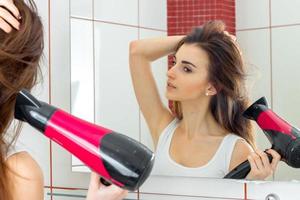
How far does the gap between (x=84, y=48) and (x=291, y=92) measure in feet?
1.81

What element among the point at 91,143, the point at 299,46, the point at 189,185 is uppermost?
the point at 299,46

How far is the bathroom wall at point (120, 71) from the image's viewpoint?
1104mm

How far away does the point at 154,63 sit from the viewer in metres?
1.27

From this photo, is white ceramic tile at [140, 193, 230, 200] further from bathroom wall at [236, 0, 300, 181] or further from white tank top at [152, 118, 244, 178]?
bathroom wall at [236, 0, 300, 181]

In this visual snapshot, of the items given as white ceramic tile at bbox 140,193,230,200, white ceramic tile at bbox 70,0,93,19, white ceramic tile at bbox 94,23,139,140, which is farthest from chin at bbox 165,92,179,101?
white ceramic tile at bbox 70,0,93,19

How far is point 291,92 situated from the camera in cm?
109

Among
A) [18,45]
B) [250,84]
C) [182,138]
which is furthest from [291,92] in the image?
[18,45]

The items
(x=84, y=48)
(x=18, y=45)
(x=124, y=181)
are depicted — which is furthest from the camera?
(x=84, y=48)

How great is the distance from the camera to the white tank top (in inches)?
46.5

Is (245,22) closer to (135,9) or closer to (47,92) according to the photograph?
(135,9)

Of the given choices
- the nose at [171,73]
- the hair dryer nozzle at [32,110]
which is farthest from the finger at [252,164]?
the hair dryer nozzle at [32,110]

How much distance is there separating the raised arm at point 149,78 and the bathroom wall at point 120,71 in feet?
0.06

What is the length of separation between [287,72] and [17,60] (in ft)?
1.52

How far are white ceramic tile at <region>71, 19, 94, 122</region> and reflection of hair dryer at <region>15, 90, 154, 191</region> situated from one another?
43cm
